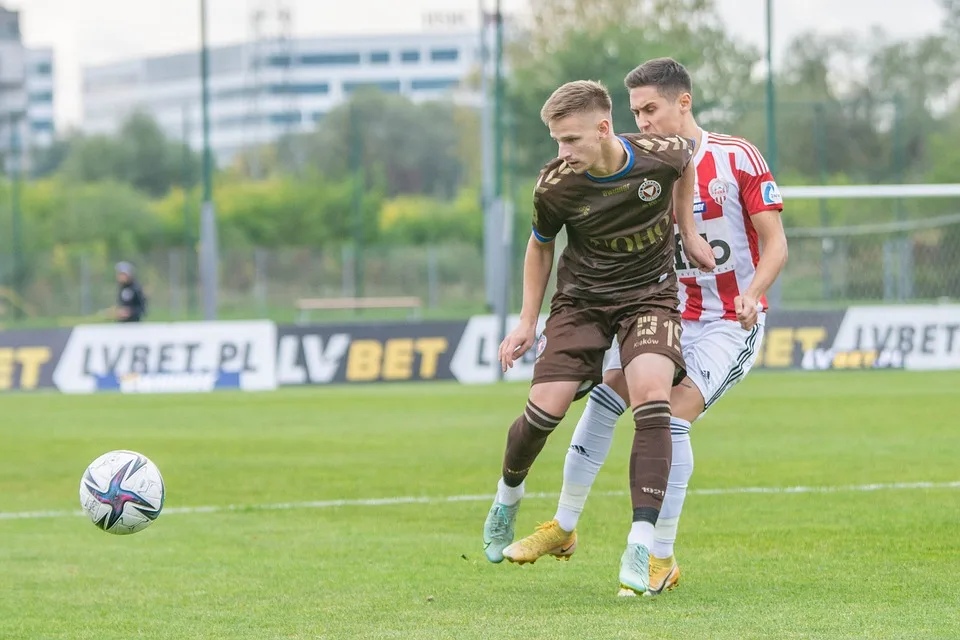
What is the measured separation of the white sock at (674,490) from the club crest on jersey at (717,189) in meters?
1.01

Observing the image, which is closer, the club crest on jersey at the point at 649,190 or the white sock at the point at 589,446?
the club crest on jersey at the point at 649,190

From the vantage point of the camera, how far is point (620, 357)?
5980 millimetres

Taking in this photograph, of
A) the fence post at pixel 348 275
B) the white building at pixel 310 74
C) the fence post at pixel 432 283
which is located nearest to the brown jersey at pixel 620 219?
the fence post at pixel 348 275

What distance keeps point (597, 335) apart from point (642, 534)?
0.88 m

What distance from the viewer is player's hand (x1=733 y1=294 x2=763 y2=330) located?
600cm

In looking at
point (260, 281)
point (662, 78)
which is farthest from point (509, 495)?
point (260, 281)

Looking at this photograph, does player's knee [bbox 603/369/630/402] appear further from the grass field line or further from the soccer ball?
the grass field line

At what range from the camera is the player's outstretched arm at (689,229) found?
616 centimetres

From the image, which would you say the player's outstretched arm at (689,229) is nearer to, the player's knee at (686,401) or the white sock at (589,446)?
the player's knee at (686,401)

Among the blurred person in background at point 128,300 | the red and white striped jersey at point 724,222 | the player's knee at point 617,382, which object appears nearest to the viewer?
the player's knee at point 617,382

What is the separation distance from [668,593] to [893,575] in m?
0.95

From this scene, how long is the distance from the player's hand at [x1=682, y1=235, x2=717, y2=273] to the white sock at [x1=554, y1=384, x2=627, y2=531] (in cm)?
66

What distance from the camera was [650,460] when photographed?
225 inches

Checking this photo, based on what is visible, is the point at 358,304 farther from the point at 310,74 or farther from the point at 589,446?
the point at 310,74
